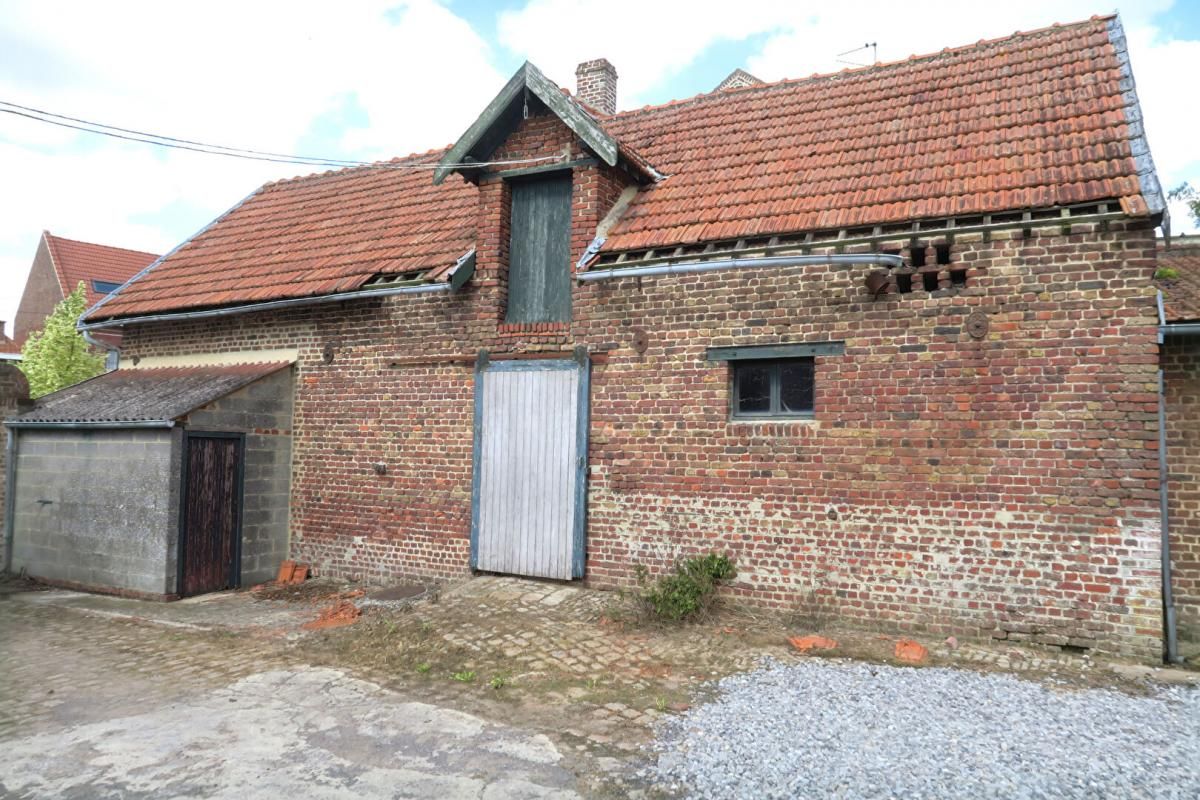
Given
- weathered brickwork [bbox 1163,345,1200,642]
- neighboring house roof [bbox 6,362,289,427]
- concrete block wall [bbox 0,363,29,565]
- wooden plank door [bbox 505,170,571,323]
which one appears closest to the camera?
weathered brickwork [bbox 1163,345,1200,642]

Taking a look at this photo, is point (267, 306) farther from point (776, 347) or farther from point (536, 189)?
point (776, 347)

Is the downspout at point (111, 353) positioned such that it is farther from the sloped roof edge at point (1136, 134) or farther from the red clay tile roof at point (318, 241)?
the sloped roof edge at point (1136, 134)

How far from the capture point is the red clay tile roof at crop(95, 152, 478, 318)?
10.1 m

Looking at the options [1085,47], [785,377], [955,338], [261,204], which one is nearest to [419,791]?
[785,377]

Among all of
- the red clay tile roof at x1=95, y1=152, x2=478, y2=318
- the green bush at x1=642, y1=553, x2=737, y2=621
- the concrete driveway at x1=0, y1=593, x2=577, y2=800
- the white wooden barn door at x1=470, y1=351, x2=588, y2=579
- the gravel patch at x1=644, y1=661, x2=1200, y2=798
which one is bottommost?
the concrete driveway at x1=0, y1=593, x2=577, y2=800

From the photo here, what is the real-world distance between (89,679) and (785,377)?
691 cm

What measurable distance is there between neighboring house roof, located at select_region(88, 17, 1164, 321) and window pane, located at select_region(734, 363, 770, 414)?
139 centimetres

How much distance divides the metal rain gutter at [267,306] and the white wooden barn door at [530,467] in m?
1.19

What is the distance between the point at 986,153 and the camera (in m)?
7.51

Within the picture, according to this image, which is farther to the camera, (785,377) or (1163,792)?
(785,377)

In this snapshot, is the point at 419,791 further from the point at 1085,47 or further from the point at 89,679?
the point at 1085,47

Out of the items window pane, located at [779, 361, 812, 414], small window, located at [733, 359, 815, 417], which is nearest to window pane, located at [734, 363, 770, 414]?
small window, located at [733, 359, 815, 417]

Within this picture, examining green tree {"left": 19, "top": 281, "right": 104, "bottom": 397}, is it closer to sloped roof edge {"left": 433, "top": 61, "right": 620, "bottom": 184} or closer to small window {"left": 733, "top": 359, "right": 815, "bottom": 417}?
sloped roof edge {"left": 433, "top": 61, "right": 620, "bottom": 184}

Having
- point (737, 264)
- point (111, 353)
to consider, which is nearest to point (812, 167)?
point (737, 264)
